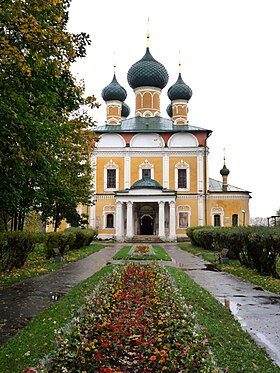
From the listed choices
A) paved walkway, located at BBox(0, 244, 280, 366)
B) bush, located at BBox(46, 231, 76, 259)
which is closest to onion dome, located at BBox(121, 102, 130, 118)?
bush, located at BBox(46, 231, 76, 259)

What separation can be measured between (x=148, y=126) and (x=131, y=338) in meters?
36.6

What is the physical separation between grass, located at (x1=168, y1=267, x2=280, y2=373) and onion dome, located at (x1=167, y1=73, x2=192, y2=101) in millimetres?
37728

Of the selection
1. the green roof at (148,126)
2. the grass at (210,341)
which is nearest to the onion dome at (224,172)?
the green roof at (148,126)

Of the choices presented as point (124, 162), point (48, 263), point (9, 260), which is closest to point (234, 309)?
point (9, 260)

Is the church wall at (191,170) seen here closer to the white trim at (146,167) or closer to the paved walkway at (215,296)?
the white trim at (146,167)

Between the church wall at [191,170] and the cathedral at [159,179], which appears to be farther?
the church wall at [191,170]

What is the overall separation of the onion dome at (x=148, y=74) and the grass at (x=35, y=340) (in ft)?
123

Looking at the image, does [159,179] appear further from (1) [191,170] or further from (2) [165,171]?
(1) [191,170]

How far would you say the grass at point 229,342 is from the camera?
4535mm

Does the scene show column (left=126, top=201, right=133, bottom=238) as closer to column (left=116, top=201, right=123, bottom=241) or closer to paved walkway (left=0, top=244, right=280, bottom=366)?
column (left=116, top=201, right=123, bottom=241)

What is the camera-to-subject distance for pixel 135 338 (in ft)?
17.7

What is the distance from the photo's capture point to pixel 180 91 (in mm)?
43500

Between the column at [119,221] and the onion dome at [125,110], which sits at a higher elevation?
the onion dome at [125,110]

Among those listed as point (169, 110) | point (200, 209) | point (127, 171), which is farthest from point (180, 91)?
point (200, 209)
